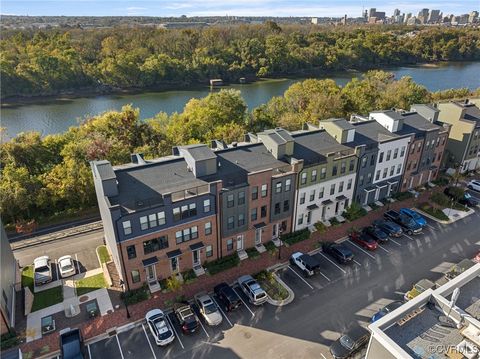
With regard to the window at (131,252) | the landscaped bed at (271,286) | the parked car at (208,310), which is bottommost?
the landscaped bed at (271,286)

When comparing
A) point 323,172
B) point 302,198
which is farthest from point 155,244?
point 323,172

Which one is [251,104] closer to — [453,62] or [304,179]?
[304,179]

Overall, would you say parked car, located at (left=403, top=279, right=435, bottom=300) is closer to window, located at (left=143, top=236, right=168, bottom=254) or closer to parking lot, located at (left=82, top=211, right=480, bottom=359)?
parking lot, located at (left=82, top=211, right=480, bottom=359)

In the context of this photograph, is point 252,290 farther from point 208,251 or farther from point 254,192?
point 254,192

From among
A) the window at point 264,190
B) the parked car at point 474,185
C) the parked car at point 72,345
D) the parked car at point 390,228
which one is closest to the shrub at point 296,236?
the window at point 264,190

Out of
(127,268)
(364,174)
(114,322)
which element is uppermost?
(364,174)

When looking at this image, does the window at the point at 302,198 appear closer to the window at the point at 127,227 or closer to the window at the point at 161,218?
the window at the point at 161,218

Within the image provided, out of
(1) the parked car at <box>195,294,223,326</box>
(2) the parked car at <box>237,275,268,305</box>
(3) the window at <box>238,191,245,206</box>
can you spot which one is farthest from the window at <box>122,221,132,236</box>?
(2) the parked car at <box>237,275,268,305</box>

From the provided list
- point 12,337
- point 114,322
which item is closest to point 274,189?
point 114,322
